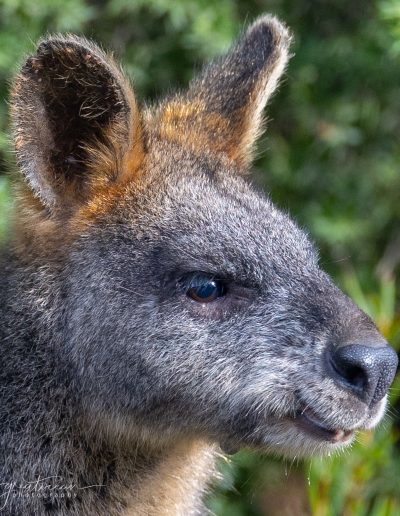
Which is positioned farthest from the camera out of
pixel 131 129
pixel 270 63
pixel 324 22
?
pixel 324 22

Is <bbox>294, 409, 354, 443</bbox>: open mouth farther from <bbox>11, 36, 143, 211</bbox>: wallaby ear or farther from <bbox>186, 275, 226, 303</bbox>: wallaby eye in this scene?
<bbox>11, 36, 143, 211</bbox>: wallaby ear

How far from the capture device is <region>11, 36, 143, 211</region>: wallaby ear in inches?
146

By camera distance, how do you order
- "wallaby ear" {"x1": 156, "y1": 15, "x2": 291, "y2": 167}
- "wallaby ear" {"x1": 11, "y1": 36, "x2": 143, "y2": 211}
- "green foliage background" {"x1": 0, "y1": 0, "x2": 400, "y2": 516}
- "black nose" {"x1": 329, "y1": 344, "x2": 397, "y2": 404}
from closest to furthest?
"black nose" {"x1": 329, "y1": 344, "x2": 397, "y2": 404}, "wallaby ear" {"x1": 11, "y1": 36, "x2": 143, "y2": 211}, "wallaby ear" {"x1": 156, "y1": 15, "x2": 291, "y2": 167}, "green foliage background" {"x1": 0, "y1": 0, "x2": 400, "y2": 516}

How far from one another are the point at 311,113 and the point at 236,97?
2.42 m

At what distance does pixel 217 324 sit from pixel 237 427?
0.35 metres

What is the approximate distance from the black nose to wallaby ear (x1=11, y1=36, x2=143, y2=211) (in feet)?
3.50

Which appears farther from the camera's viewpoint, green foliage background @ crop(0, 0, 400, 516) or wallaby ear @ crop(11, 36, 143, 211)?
green foliage background @ crop(0, 0, 400, 516)

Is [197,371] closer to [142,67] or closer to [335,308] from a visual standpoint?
[335,308]

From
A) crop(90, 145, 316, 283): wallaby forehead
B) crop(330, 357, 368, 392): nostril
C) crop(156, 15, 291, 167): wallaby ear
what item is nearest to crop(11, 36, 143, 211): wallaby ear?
crop(90, 145, 316, 283): wallaby forehead

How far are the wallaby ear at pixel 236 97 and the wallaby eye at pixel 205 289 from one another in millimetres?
778

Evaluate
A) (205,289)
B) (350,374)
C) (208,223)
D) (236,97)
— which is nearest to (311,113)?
(236,97)

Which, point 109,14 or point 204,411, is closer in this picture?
point 204,411

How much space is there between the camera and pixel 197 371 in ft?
12.0

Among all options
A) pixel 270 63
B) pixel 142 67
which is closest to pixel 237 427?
pixel 270 63
